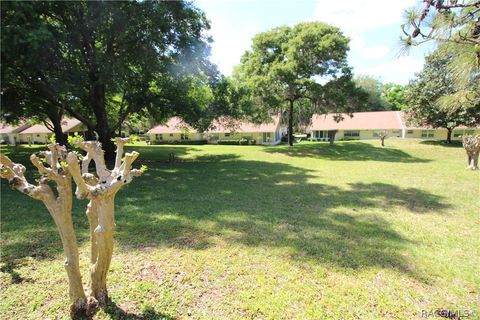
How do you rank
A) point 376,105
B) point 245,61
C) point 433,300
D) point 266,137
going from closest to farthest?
point 433,300 → point 245,61 → point 266,137 → point 376,105

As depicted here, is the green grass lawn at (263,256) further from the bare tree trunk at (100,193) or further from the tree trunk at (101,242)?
the bare tree trunk at (100,193)

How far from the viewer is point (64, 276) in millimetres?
3727

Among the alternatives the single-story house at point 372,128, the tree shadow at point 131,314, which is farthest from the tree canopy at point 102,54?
the single-story house at point 372,128

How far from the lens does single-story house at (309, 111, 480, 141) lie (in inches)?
1389

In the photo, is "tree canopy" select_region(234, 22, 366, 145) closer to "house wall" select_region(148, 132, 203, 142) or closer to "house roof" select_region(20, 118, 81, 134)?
"house wall" select_region(148, 132, 203, 142)

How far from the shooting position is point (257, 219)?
6.27 m

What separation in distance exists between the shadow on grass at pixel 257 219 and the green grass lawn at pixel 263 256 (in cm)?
3

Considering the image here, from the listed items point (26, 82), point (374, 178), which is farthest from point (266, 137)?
point (26, 82)

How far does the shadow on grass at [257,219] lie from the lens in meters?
4.70

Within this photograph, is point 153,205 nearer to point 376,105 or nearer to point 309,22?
point 309,22

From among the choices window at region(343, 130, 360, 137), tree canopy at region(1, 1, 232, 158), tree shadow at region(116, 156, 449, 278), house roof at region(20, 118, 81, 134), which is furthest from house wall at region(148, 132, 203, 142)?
tree shadow at region(116, 156, 449, 278)

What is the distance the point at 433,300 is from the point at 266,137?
34.0m

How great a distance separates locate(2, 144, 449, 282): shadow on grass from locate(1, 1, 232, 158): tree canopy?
180 inches

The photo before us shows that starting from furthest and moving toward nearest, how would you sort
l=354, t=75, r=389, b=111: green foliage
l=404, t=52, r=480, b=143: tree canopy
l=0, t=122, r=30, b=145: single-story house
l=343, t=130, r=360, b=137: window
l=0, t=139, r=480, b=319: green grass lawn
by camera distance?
l=354, t=75, r=389, b=111: green foliage → l=0, t=122, r=30, b=145: single-story house → l=343, t=130, r=360, b=137: window → l=404, t=52, r=480, b=143: tree canopy → l=0, t=139, r=480, b=319: green grass lawn
